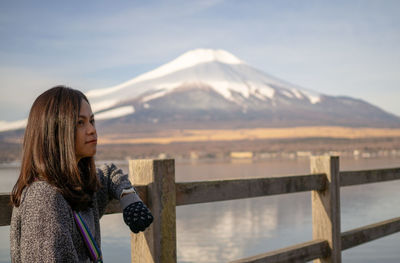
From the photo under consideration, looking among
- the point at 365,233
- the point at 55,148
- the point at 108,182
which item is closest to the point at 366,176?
the point at 365,233

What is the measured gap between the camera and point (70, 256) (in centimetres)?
144

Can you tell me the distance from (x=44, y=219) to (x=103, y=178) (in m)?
0.45

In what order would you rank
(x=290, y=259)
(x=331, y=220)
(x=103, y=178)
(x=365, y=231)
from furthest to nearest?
1. (x=365, y=231)
2. (x=331, y=220)
3. (x=290, y=259)
4. (x=103, y=178)

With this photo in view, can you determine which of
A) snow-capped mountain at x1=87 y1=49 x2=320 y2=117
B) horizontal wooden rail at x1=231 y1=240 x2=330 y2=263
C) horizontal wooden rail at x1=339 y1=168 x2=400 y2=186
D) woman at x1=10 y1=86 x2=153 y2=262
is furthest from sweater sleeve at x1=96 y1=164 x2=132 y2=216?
snow-capped mountain at x1=87 y1=49 x2=320 y2=117

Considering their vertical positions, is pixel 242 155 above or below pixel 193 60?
below

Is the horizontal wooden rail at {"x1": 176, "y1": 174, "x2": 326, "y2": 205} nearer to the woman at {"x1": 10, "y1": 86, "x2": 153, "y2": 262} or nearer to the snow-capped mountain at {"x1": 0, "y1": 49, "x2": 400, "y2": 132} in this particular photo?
the woman at {"x1": 10, "y1": 86, "x2": 153, "y2": 262}

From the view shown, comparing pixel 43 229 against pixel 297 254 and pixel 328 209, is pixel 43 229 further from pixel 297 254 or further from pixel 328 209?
pixel 328 209

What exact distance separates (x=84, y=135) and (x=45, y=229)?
0.33 metres

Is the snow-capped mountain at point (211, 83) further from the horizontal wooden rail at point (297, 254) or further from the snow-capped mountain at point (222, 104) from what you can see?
the horizontal wooden rail at point (297, 254)

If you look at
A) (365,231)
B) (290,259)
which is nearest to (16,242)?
(290,259)

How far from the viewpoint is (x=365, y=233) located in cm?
356

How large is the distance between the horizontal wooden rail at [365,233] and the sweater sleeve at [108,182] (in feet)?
6.56

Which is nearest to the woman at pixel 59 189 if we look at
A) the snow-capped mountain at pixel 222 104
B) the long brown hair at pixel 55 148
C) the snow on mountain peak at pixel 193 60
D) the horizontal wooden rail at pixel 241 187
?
the long brown hair at pixel 55 148

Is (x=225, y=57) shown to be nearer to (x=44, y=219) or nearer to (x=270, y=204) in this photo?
(x=270, y=204)
